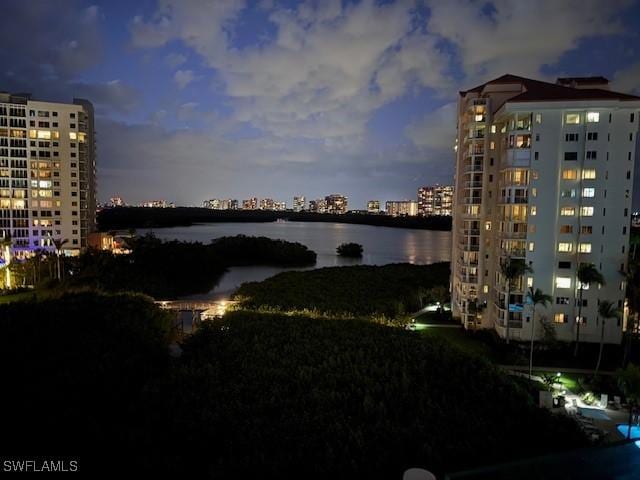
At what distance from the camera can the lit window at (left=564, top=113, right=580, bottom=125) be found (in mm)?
25359

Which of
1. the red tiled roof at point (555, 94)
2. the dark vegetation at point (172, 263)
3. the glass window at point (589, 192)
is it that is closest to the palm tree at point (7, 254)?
the dark vegetation at point (172, 263)

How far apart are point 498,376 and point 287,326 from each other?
10896 millimetres

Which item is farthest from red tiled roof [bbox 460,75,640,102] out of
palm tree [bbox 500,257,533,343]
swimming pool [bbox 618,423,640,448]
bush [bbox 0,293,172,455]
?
bush [bbox 0,293,172,455]

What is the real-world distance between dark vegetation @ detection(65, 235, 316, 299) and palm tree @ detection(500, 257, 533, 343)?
33.4 metres

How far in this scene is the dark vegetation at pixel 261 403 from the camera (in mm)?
10789

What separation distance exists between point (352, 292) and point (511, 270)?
1606cm

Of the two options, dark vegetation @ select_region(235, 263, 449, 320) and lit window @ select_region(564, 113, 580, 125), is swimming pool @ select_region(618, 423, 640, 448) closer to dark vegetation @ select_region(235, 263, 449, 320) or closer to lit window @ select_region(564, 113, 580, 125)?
dark vegetation @ select_region(235, 263, 449, 320)

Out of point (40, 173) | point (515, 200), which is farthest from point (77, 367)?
point (40, 173)

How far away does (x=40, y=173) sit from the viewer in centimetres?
5384

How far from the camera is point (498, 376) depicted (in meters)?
15.6

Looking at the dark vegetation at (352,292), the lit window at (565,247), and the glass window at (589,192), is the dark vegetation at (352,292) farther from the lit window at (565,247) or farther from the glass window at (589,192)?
the glass window at (589,192)

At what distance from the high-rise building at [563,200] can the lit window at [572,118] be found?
54 mm

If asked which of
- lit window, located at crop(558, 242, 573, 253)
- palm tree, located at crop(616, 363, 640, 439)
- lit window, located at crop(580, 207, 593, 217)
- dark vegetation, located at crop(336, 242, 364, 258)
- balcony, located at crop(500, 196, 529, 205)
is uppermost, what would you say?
balcony, located at crop(500, 196, 529, 205)

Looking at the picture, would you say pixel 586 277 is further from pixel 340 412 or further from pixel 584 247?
pixel 340 412
